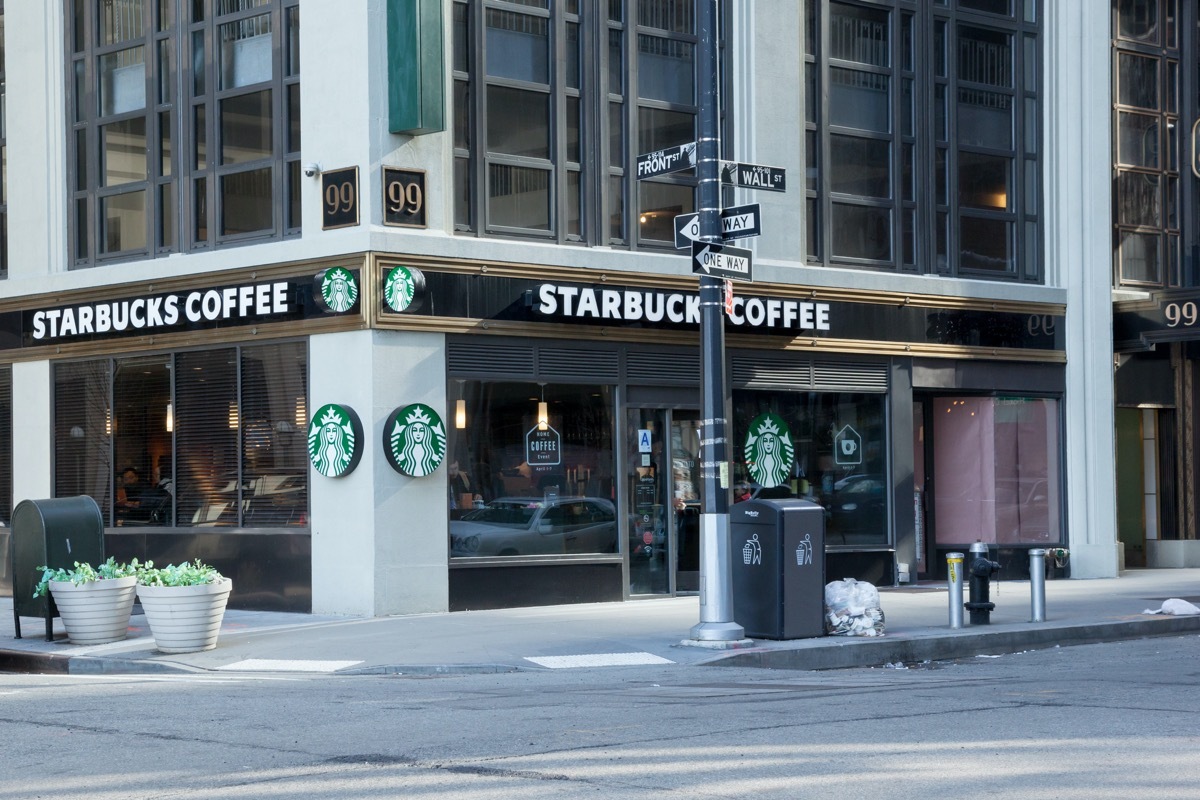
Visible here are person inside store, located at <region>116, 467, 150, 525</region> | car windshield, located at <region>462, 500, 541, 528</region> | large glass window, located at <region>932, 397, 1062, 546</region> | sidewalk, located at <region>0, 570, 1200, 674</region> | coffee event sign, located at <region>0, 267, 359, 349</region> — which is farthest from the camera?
large glass window, located at <region>932, 397, 1062, 546</region>

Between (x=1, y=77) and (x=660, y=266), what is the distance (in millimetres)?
10470

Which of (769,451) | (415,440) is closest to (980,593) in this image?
(769,451)

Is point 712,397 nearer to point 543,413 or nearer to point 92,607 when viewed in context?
point 543,413

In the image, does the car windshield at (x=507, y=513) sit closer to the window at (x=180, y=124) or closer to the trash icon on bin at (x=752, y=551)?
the window at (x=180, y=124)

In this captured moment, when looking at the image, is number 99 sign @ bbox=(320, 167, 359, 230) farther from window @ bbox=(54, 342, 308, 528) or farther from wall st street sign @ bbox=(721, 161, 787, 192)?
wall st street sign @ bbox=(721, 161, 787, 192)

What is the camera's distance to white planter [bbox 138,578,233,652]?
14.6 metres

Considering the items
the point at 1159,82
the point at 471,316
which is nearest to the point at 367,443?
the point at 471,316

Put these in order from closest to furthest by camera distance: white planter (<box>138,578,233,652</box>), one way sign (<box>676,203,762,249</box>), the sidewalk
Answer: the sidewalk < one way sign (<box>676,203,762,249</box>) < white planter (<box>138,578,233,652</box>)

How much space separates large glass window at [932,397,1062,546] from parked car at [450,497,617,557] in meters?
6.36

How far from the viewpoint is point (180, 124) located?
20.0 meters

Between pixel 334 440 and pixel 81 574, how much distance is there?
3.42 metres

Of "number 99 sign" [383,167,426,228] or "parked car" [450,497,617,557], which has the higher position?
"number 99 sign" [383,167,426,228]

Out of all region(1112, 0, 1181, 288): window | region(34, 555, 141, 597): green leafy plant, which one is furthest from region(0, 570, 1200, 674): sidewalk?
region(1112, 0, 1181, 288): window

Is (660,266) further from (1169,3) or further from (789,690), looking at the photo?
(1169,3)
